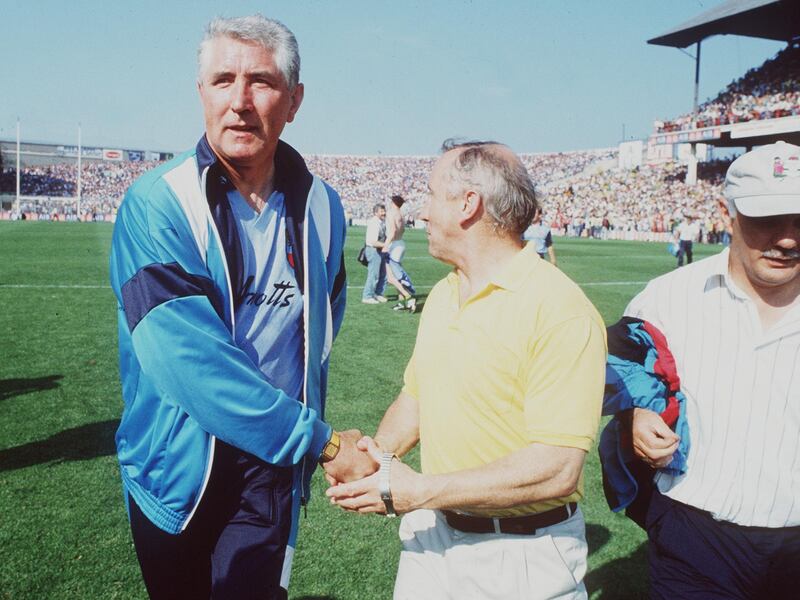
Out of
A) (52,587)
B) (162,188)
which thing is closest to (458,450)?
(162,188)

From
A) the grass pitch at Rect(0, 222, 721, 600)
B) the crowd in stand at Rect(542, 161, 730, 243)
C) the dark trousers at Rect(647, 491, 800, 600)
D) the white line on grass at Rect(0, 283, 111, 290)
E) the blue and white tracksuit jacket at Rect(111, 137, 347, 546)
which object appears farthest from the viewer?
the crowd in stand at Rect(542, 161, 730, 243)

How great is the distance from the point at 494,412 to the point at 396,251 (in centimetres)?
1229

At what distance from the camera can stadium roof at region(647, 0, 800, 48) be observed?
48.6 m

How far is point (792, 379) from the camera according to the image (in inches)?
98.6

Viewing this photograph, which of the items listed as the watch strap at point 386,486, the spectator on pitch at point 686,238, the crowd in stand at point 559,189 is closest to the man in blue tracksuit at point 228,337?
the watch strap at point 386,486

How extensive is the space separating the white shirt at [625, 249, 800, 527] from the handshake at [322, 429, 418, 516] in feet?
3.57

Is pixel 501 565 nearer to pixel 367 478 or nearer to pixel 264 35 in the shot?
pixel 367 478

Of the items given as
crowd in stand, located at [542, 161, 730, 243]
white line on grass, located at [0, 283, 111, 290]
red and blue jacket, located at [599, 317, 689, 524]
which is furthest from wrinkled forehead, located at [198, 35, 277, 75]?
crowd in stand, located at [542, 161, 730, 243]

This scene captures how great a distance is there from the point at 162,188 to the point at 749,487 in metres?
2.30

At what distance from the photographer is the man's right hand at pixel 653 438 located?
2.52 metres

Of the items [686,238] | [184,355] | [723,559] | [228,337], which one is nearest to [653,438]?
[723,559]

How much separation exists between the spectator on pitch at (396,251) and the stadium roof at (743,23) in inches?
1737

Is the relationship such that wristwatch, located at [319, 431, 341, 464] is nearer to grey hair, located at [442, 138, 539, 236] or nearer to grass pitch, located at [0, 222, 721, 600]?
grey hair, located at [442, 138, 539, 236]

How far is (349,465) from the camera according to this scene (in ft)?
8.46
